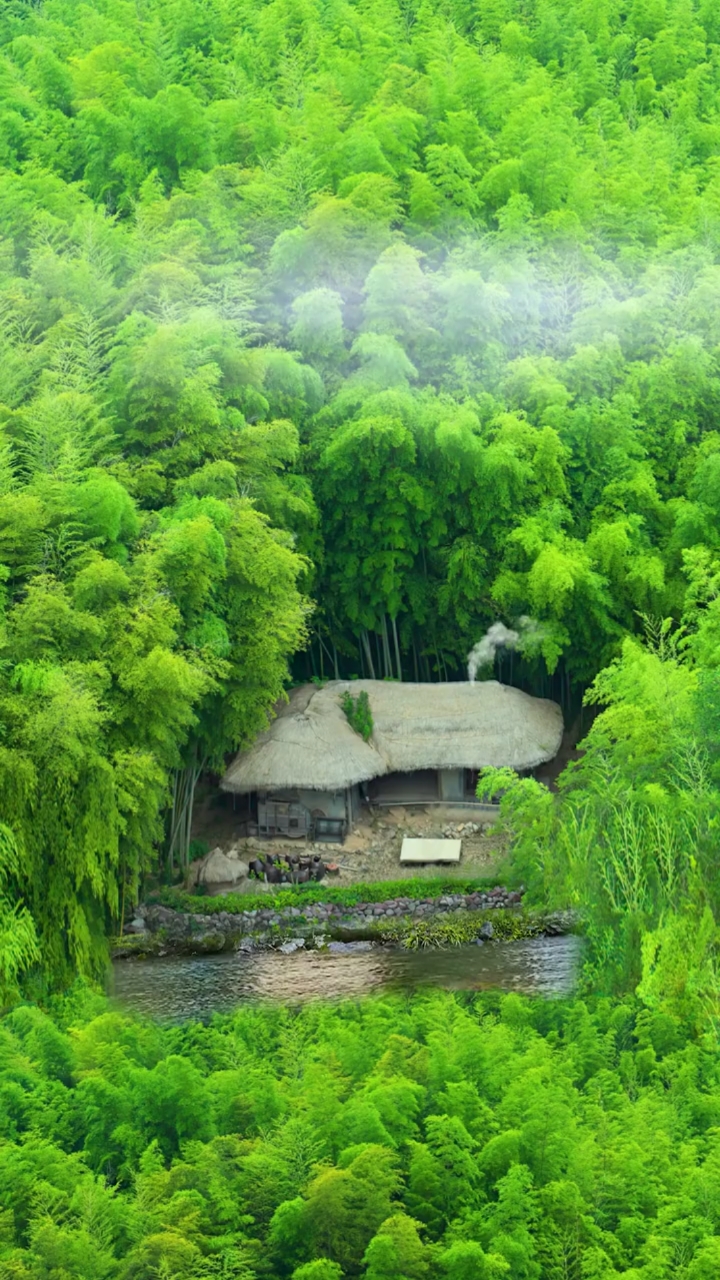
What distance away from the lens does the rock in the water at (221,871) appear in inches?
759

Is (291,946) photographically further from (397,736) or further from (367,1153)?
(367,1153)

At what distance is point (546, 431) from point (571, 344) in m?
2.23

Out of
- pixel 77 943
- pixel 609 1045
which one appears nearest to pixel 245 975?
pixel 77 943

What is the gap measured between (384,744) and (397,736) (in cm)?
20

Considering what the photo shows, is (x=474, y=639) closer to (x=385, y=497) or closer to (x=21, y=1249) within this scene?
(x=385, y=497)

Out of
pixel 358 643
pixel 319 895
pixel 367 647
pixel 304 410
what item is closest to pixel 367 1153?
pixel 319 895

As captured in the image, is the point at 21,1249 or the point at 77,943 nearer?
the point at 21,1249

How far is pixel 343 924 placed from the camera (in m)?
18.4

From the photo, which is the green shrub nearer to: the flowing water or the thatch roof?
the flowing water

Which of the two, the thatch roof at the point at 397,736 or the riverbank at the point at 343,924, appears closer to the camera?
the riverbank at the point at 343,924

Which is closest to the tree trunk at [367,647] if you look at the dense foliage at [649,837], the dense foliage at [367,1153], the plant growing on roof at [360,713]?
the plant growing on roof at [360,713]

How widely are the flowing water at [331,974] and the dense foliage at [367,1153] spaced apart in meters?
3.34

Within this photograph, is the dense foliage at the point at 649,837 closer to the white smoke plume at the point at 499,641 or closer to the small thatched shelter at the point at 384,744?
the small thatched shelter at the point at 384,744

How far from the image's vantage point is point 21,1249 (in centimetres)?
995
